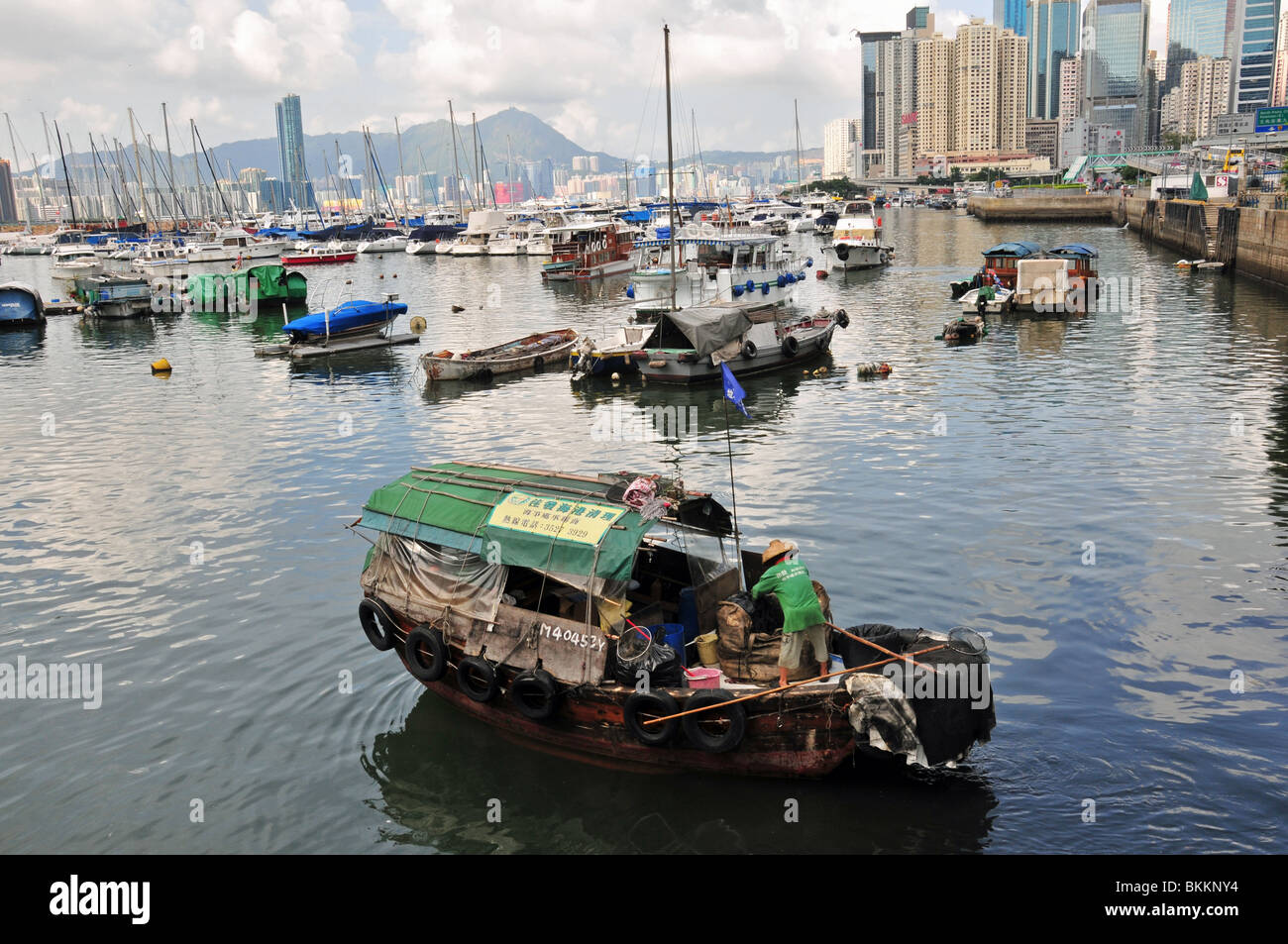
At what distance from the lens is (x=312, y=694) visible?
15.6 m

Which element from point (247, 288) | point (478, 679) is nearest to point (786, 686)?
point (478, 679)

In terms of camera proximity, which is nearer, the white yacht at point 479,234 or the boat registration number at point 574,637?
the boat registration number at point 574,637

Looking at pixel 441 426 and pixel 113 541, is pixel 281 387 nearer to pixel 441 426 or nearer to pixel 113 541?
pixel 441 426

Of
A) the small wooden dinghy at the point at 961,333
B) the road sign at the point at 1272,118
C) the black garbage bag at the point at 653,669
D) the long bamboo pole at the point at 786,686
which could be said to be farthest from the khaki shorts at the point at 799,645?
the road sign at the point at 1272,118

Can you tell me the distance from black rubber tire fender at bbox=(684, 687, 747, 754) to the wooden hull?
0.42 feet

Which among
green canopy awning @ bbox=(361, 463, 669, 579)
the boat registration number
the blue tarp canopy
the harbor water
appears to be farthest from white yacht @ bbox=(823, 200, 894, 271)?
the boat registration number

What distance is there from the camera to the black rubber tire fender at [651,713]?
12398mm

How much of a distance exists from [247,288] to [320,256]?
144ft

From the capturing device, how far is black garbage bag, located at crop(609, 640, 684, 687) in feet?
42.0

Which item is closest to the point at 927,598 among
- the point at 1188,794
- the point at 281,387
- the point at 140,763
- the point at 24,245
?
the point at 1188,794

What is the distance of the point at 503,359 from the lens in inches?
1711

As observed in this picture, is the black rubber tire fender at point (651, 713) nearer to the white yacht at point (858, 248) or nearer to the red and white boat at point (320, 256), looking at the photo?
the white yacht at point (858, 248)

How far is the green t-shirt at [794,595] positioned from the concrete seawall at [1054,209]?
5324 inches
